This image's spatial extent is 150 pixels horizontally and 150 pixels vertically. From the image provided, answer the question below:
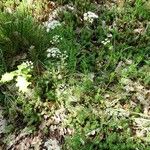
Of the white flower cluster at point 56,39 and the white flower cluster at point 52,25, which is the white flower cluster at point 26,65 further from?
the white flower cluster at point 52,25

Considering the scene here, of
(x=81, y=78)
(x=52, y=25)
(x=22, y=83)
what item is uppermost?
(x=52, y=25)

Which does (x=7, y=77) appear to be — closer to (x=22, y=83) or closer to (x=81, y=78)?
(x=22, y=83)

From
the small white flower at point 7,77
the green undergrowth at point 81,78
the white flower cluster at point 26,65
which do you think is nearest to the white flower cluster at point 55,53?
the green undergrowth at point 81,78

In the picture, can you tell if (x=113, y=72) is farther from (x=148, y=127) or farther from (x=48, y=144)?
(x=48, y=144)

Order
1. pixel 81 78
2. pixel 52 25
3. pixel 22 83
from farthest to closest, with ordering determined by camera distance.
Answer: pixel 52 25, pixel 81 78, pixel 22 83

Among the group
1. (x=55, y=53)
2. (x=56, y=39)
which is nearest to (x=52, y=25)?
(x=56, y=39)
